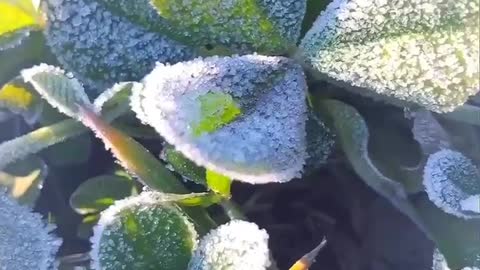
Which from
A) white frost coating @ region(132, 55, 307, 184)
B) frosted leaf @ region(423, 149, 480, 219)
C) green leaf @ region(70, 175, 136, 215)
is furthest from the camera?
green leaf @ region(70, 175, 136, 215)

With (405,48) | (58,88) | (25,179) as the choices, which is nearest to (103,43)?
(58,88)

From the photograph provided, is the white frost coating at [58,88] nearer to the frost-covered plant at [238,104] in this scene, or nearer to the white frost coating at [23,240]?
the frost-covered plant at [238,104]

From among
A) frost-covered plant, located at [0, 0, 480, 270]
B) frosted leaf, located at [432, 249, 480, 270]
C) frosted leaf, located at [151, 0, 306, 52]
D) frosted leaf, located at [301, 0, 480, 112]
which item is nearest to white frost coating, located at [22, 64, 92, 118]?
frost-covered plant, located at [0, 0, 480, 270]

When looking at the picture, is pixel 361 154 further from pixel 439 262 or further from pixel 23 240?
pixel 23 240

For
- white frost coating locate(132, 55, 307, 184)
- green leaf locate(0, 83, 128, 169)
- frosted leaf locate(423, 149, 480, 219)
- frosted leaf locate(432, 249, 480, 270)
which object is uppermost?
white frost coating locate(132, 55, 307, 184)

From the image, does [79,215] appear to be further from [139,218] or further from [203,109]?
[203,109]

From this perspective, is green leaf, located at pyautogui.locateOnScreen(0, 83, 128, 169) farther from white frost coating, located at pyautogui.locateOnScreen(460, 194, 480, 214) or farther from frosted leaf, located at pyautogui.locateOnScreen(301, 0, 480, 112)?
white frost coating, located at pyautogui.locateOnScreen(460, 194, 480, 214)
